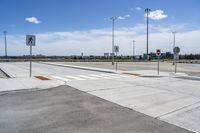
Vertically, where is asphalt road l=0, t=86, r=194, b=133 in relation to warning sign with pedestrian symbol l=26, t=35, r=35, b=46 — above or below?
below

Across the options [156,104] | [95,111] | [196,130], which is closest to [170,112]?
[156,104]

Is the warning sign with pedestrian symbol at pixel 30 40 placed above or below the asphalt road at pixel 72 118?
above

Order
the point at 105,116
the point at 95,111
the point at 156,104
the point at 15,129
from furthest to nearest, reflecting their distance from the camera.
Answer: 1. the point at 156,104
2. the point at 95,111
3. the point at 105,116
4. the point at 15,129

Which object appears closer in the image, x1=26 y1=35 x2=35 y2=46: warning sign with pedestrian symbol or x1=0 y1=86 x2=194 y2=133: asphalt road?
x1=0 y1=86 x2=194 y2=133: asphalt road

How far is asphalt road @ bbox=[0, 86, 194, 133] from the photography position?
19.8 feet

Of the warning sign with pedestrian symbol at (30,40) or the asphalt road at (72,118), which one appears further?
the warning sign with pedestrian symbol at (30,40)

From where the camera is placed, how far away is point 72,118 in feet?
22.9

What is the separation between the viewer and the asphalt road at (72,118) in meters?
6.03

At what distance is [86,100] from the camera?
31.7 ft

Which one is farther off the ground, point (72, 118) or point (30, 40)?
point (30, 40)

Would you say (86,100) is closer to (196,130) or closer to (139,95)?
(139,95)

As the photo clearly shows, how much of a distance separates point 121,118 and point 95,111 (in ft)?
3.68

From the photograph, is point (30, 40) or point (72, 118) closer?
point (72, 118)

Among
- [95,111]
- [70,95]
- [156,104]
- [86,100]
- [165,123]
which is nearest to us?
[165,123]
